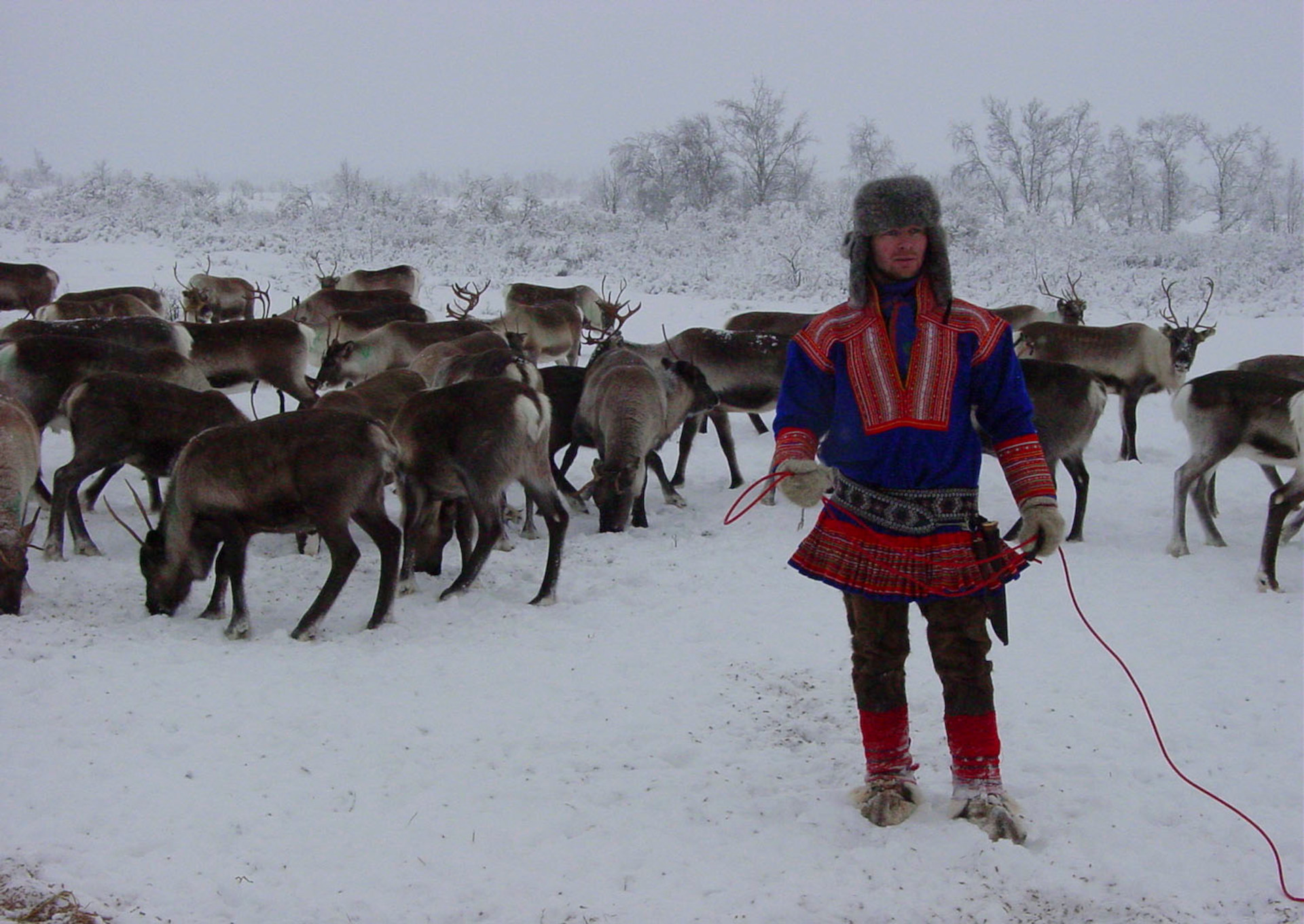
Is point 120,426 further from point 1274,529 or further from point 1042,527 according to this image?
point 1274,529

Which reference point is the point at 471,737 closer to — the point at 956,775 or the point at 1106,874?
the point at 956,775

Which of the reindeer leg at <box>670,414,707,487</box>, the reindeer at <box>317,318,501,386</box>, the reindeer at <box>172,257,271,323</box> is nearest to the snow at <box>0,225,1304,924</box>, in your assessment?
the reindeer leg at <box>670,414,707,487</box>

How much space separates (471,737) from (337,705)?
2.41 ft

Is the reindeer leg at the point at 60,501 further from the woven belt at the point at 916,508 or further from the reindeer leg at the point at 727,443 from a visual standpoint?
the woven belt at the point at 916,508

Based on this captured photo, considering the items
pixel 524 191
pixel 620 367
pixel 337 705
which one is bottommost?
pixel 337 705

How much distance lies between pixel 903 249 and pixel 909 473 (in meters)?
0.79

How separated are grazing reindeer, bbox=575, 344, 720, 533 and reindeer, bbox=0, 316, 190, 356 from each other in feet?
15.1

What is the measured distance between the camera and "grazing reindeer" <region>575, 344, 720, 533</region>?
8.12 m

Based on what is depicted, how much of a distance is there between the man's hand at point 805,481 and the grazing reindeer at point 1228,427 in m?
5.49

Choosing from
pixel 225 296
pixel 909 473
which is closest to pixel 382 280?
pixel 225 296

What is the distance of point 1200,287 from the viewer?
24984 millimetres

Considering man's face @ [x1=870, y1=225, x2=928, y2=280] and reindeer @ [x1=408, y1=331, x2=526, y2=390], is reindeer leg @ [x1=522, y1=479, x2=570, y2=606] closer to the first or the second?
reindeer @ [x1=408, y1=331, x2=526, y2=390]

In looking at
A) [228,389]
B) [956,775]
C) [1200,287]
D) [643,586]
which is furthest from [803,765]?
[1200,287]

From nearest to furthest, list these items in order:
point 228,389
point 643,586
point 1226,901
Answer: point 1226,901 < point 643,586 < point 228,389
